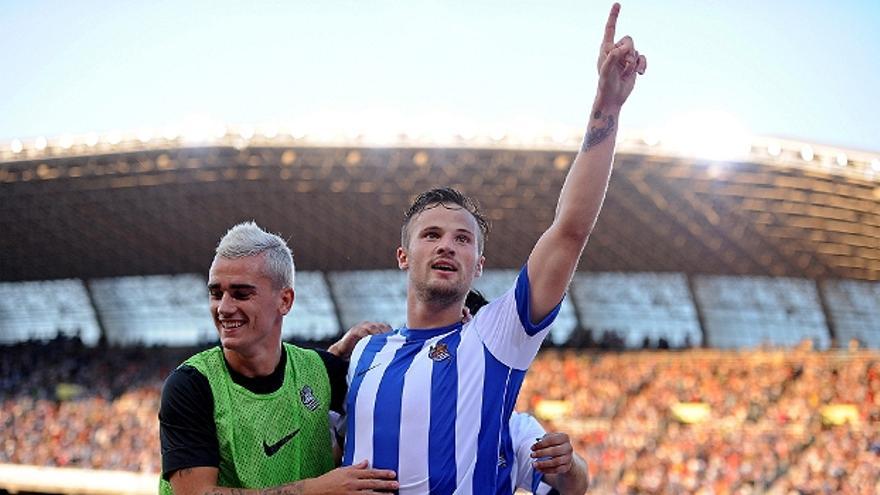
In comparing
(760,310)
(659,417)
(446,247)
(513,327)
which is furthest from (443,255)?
(760,310)

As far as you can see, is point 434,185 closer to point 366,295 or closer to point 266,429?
point 366,295

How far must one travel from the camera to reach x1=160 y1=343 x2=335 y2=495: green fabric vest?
3613 mm

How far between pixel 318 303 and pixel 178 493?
42.7m

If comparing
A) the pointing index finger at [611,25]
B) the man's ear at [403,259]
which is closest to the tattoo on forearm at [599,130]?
the pointing index finger at [611,25]

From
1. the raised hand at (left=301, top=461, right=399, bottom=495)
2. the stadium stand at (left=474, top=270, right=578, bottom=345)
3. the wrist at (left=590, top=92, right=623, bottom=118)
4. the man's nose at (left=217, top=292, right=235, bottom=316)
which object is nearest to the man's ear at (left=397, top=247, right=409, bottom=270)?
the man's nose at (left=217, top=292, right=235, bottom=316)

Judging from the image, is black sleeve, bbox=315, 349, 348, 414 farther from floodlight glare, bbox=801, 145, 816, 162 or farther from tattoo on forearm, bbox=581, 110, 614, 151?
floodlight glare, bbox=801, 145, 816, 162

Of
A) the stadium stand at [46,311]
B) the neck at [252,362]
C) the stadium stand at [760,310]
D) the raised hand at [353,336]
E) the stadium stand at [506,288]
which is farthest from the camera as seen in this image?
the stadium stand at [46,311]

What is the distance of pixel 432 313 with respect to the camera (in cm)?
389

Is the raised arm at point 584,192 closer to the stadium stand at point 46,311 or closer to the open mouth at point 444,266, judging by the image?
the open mouth at point 444,266

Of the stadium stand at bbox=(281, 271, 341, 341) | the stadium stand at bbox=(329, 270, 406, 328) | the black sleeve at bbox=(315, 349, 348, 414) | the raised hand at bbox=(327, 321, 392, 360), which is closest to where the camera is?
the black sleeve at bbox=(315, 349, 348, 414)

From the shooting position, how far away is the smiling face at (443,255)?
3.77 m

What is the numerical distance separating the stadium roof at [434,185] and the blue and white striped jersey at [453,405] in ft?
80.9

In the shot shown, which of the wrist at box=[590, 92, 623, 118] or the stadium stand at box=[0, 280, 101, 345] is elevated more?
the wrist at box=[590, 92, 623, 118]

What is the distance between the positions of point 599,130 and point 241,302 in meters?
1.37
